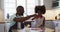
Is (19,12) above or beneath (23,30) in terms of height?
above

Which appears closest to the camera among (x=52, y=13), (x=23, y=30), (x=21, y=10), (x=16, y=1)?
(x=23, y=30)

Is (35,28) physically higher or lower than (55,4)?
lower

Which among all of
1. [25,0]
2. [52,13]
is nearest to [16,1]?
[25,0]

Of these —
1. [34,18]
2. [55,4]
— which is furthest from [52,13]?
[34,18]

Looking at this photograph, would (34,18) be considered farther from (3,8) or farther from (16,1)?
(3,8)

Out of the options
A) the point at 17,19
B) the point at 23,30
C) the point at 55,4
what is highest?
the point at 55,4

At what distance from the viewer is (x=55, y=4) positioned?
218cm

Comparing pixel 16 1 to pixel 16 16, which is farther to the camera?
pixel 16 1

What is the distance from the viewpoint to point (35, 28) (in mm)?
1535

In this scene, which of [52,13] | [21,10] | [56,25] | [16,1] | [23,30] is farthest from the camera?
[52,13]

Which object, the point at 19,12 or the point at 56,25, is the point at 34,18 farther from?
the point at 56,25

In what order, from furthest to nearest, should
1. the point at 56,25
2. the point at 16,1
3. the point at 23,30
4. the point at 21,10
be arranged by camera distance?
the point at 16,1, the point at 56,25, the point at 21,10, the point at 23,30

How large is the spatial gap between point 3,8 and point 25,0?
31 cm

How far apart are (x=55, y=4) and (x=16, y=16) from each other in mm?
829
